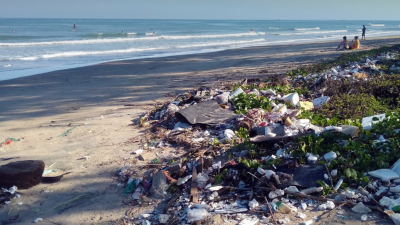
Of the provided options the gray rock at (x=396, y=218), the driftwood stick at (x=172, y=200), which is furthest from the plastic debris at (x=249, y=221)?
the gray rock at (x=396, y=218)

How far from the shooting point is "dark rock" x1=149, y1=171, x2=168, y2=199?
3562 millimetres

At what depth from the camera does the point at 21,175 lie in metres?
3.82

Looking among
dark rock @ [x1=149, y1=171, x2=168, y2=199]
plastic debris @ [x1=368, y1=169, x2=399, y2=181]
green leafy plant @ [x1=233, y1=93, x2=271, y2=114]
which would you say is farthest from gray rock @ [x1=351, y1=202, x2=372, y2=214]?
green leafy plant @ [x1=233, y1=93, x2=271, y2=114]

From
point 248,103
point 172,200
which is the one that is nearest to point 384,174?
point 172,200

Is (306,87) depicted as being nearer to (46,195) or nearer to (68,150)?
(68,150)

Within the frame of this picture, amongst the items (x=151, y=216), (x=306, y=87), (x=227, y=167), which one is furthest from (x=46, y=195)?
(x=306, y=87)

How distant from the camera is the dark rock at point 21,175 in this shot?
3.79 metres

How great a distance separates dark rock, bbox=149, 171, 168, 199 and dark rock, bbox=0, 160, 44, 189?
1343 millimetres

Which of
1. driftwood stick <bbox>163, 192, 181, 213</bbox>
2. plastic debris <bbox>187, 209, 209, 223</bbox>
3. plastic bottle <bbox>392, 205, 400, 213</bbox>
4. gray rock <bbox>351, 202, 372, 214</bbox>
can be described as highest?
plastic bottle <bbox>392, 205, 400, 213</bbox>

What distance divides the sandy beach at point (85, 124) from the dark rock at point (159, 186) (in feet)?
0.70

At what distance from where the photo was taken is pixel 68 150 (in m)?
5.03

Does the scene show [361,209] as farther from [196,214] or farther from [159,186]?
[159,186]

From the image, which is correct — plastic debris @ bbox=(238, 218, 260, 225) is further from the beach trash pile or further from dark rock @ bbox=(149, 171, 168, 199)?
dark rock @ bbox=(149, 171, 168, 199)

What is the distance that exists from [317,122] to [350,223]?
2.33 meters
